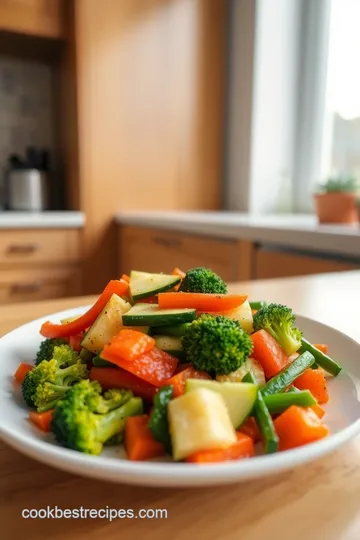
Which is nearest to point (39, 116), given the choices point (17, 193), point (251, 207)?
point (17, 193)

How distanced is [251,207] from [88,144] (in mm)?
988

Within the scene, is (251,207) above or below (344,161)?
below

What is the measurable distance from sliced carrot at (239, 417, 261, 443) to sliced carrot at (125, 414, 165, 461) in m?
0.07

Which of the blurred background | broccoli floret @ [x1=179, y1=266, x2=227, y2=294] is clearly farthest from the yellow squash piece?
the blurred background

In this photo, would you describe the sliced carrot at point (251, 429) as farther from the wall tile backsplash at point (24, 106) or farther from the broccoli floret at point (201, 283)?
the wall tile backsplash at point (24, 106)

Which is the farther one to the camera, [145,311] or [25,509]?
[145,311]

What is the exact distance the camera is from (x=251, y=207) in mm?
2930

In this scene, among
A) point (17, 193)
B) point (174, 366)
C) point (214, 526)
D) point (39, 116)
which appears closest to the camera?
point (214, 526)

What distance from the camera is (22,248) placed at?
2.57 m

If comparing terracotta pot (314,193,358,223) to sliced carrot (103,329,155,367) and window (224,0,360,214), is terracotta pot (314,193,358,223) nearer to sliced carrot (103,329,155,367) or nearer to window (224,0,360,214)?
window (224,0,360,214)

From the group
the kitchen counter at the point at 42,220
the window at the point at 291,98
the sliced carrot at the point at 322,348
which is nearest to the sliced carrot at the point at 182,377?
the sliced carrot at the point at 322,348

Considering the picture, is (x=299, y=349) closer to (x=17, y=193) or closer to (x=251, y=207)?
(x=251, y=207)

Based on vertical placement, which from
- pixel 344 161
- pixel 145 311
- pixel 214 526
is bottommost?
pixel 214 526

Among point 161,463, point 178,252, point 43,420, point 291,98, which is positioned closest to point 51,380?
point 43,420
